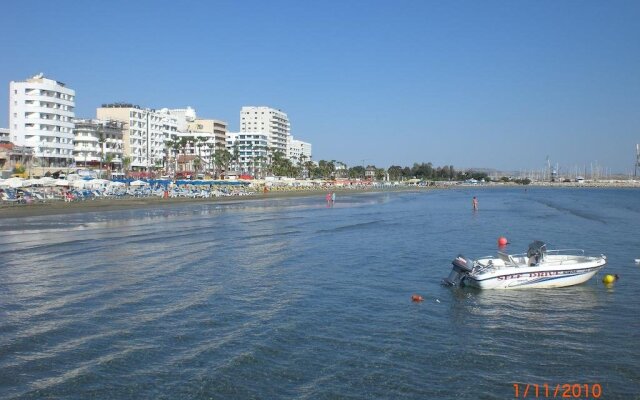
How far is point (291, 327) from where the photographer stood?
628 inches

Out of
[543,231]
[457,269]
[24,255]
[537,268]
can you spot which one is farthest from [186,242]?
[543,231]

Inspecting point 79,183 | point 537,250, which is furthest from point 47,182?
point 537,250

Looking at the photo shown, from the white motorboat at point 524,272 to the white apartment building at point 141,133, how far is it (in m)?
→ 115

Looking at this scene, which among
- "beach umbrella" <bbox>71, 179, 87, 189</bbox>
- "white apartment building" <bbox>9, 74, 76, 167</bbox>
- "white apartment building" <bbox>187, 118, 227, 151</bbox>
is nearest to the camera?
"beach umbrella" <bbox>71, 179, 87, 189</bbox>

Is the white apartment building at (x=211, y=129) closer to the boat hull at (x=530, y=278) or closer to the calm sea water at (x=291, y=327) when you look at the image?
the calm sea water at (x=291, y=327)

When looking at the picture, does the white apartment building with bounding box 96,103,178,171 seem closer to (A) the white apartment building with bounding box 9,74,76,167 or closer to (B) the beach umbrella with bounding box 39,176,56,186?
(A) the white apartment building with bounding box 9,74,76,167

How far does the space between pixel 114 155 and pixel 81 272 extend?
96905 millimetres

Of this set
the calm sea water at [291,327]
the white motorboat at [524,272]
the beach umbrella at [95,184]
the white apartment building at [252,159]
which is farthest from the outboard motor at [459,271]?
the white apartment building at [252,159]

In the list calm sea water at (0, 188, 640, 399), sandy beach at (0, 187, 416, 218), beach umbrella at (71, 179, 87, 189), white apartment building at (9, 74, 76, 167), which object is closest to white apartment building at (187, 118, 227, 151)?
white apartment building at (9, 74, 76, 167)

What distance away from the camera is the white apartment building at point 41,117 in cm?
9338
